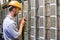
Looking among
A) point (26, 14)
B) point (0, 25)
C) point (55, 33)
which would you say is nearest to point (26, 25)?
point (26, 14)

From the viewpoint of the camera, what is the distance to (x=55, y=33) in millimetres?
5598

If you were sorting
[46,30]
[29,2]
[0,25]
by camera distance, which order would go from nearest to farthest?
[46,30]
[29,2]
[0,25]

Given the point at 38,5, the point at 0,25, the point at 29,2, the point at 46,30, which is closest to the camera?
the point at 46,30

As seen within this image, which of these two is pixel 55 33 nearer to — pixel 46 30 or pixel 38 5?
pixel 46 30

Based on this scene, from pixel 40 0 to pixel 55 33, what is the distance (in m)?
1.14

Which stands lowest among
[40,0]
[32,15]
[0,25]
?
[0,25]

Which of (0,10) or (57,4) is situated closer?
(57,4)

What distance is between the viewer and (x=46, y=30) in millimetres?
5992

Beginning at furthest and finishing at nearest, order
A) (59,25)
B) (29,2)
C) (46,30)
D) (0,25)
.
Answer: (0,25)
(29,2)
(46,30)
(59,25)

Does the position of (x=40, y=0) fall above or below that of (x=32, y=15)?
above

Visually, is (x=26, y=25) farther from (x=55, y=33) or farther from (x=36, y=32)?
(x=55, y=33)

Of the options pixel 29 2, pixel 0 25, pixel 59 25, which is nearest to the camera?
pixel 59 25

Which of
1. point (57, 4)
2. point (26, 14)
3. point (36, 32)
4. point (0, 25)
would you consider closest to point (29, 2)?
point (26, 14)

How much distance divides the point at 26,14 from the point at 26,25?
1.08ft
